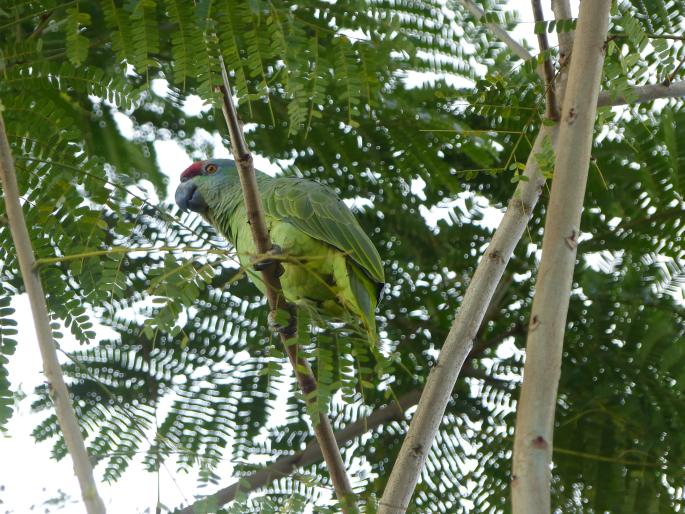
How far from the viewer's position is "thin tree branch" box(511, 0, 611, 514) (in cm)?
155

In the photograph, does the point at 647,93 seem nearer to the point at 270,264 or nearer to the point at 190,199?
the point at 270,264

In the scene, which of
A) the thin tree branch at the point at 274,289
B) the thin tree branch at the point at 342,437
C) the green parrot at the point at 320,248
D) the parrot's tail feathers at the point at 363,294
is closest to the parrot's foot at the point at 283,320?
the thin tree branch at the point at 274,289

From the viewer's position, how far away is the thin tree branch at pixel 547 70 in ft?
7.31

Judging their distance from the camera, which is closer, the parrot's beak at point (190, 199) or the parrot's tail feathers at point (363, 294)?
the parrot's tail feathers at point (363, 294)

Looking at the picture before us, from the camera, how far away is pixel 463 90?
3.01 meters

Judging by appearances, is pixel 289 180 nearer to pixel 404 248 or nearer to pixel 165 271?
pixel 404 248

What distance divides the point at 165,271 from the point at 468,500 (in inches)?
68.3

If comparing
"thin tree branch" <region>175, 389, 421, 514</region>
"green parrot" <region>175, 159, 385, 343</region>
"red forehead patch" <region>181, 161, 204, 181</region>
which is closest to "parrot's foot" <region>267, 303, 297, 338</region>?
"green parrot" <region>175, 159, 385, 343</region>

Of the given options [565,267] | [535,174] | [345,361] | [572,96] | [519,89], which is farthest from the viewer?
[519,89]

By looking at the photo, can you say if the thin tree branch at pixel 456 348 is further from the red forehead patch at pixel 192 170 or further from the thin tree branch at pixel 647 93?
the red forehead patch at pixel 192 170

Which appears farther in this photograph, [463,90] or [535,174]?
[463,90]

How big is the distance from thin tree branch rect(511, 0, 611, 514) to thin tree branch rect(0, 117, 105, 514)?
2.39 ft

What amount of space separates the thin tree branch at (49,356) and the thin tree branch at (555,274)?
0.73 meters

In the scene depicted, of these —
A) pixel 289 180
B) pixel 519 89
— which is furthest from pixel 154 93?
pixel 519 89
